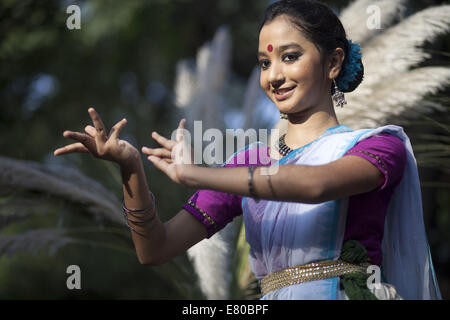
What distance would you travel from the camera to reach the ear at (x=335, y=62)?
193 cm

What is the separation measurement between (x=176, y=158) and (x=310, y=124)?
51 cm

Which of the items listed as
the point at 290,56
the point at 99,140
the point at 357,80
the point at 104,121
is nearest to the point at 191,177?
the point at 99,140

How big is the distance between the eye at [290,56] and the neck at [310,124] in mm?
174

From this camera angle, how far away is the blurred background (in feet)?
14.0

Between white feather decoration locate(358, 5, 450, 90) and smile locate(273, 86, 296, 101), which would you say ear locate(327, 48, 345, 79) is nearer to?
smile locate(273, 86, 296, 101)

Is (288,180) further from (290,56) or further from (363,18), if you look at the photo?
(363,18)

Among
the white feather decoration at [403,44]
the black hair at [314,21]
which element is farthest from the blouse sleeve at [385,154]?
the white feather decoration at [403,44]

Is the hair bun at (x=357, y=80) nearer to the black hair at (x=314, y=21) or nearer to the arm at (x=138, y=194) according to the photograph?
the black hair at (x=314, y=21)

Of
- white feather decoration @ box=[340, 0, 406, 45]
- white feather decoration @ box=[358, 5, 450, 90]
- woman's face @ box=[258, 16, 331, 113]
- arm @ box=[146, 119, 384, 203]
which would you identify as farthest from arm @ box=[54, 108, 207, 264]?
white feather decoration @ box=[340, 0, 406, 45]

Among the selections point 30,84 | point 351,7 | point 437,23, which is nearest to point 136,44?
point 30,84

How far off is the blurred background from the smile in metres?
1.27

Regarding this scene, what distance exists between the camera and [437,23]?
3652mm

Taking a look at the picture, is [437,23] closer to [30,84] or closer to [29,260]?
[29,260]

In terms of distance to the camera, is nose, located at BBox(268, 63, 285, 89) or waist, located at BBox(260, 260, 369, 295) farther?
nose, located at BBox(268, 63, 285, 89)
